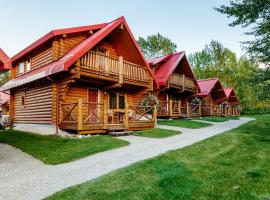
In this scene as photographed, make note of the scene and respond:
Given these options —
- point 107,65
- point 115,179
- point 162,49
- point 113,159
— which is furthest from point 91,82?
point 162,49

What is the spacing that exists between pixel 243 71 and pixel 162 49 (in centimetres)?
1590

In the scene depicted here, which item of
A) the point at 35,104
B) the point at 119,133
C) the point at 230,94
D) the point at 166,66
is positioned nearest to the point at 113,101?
the point at 119,133

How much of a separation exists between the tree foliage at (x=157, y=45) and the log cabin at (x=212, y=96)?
14.6 meters

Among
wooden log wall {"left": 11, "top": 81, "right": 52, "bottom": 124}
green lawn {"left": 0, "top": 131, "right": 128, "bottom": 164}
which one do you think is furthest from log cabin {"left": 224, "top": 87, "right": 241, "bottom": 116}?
green lawn {"left": 0, "top": 131, "right": 128, "bottom": 164}

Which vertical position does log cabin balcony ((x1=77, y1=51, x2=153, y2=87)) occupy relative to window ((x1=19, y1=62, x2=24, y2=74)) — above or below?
below

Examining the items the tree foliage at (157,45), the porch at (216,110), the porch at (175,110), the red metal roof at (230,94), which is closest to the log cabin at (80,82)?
the porch at (175,110)

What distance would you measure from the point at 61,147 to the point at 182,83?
51.3 ft

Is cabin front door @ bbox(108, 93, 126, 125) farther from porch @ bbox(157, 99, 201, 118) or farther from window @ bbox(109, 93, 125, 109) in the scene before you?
porch @ bbox(157, 99, 201, 118)

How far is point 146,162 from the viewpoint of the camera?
23.5 feet

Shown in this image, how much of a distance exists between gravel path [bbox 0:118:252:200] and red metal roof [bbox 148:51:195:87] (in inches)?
445

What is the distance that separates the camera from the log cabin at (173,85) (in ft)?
70.5

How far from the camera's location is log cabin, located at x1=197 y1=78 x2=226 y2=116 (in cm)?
3027

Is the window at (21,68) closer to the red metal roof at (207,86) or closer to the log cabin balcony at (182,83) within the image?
the log cabin balcony at (182,83)

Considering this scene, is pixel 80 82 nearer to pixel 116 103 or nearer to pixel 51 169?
pixel 116 103
